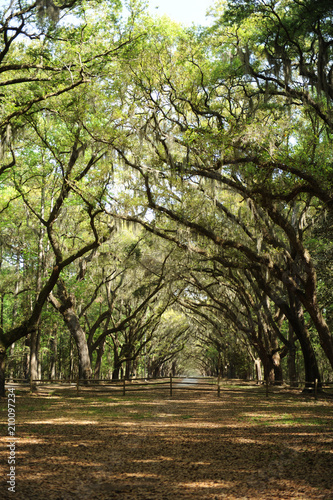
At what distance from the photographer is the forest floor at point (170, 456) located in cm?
478

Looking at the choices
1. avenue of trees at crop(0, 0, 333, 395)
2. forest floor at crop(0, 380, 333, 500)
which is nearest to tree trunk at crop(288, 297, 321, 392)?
avenue of trees at crop(0, 0, 333, 395)

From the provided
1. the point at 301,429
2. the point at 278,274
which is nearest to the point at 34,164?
the point at 278,274

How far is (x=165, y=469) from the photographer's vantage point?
575 cm

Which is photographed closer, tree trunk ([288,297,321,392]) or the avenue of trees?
the avenue of trees

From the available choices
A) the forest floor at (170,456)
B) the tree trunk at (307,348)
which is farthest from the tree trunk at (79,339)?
the tree trunk at (307,348)

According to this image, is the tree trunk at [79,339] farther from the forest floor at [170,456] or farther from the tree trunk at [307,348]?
the tree trunk at [307,348]

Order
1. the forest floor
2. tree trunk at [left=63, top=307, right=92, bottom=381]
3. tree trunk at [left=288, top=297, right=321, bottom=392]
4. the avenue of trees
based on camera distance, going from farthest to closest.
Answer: tree trunk at [left=63, top=307, right=92, bottom=381]
tree trunk at [left=288, top=297, right=321, bottom=392]
the avenue of trees
the forest floor

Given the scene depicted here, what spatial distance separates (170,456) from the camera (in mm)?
6566

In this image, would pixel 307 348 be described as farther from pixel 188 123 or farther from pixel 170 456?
pixel 170 456

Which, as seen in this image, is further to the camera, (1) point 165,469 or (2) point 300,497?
(1) point 165,469

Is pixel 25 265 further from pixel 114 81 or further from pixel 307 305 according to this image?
pixel 307 305

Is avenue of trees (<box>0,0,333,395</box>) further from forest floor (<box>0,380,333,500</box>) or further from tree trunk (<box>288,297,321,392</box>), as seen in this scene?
forest floor (<box>0,380,333,500</box>)

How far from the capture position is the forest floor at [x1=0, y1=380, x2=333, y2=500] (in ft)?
15.7

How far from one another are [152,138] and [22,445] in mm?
10320
